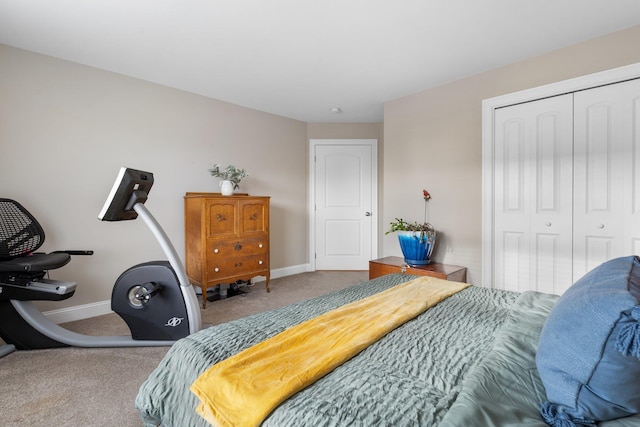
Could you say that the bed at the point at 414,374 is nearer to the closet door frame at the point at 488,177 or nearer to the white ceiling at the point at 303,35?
the closet door frame at the point at 488,177

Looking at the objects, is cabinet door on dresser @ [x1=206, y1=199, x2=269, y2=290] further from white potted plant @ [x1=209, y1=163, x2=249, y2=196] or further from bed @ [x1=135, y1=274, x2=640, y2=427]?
bed @ [x1=135, y1=274, x2=640, y2=427]

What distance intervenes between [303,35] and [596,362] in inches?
102

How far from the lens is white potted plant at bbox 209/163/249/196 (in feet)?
12.1

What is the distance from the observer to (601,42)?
252cm

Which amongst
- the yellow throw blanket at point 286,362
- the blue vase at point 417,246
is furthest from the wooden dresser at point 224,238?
the yellow throw blanket at point 286,362

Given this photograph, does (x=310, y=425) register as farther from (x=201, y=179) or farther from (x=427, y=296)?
(x=201, y=179)

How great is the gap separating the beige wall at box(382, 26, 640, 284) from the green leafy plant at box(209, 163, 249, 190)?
1.88m

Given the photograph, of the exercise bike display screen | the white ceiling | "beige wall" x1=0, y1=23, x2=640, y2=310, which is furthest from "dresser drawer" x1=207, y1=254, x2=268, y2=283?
the white ceiling

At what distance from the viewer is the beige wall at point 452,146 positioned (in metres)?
2.79

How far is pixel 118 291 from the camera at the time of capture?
2.27 metres

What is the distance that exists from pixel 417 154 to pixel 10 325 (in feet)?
13.1

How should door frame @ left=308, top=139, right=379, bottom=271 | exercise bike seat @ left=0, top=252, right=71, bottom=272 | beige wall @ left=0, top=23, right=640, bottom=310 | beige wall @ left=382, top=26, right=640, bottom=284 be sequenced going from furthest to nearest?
door frame @ left=308, top=139, right=379, bottom=271 → beige wall @ left=382, top=26, right=640, bottom=284 → beige wall @ left=0, top=23, right=640, bottom=310 → exercise bike seat @ left=0, top=252, right=71, bottom=272

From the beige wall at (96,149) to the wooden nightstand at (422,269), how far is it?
6.90 feet

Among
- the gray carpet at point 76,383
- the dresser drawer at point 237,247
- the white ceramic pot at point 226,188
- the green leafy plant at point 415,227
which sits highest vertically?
the white ceramic pot at point 226,188
